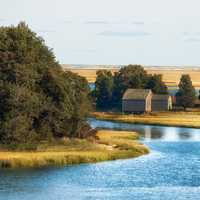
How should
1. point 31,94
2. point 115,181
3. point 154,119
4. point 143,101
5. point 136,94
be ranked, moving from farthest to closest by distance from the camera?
point 136,94 < point 143,101 < point 154,119 < point 31,94 < point 115,181

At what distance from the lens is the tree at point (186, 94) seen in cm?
16300

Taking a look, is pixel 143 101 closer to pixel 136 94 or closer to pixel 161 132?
pixel 136 94

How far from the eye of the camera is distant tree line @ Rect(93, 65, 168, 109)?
170 metres

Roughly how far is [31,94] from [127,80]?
89256 millimetres

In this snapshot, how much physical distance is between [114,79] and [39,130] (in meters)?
93.3

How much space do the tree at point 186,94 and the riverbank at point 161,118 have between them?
580cm

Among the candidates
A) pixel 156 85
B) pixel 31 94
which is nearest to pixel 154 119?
pixel 156 85

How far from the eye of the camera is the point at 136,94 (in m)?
160

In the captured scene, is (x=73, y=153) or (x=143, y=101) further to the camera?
(x=143, y=101)

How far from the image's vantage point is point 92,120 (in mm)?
145875

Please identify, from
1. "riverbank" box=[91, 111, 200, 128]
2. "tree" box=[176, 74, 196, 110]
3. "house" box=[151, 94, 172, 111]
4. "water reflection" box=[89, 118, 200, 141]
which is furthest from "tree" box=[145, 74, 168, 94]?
"water reflection" box=[89, 118, 200, 141]

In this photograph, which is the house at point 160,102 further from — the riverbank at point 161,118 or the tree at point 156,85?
the riverbank at point 161,118

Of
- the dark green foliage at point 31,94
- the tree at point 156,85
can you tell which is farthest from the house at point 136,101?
the dark green foliage at point 31,94

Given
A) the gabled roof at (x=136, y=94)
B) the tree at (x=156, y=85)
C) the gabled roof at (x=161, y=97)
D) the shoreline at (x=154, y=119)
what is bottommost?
the shoreline at (x=154, y=119)
